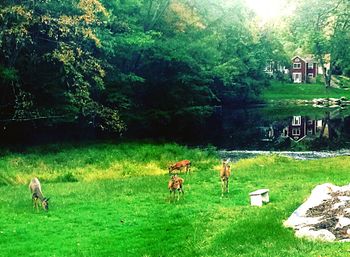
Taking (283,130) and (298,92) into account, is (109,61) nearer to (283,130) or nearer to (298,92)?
(283,130)

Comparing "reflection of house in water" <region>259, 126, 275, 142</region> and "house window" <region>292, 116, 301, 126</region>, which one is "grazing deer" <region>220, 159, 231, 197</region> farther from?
"house window" <region>292, 116, 301, 126</region>

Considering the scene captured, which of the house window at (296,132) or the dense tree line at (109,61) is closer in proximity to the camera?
the dense tree line at (109,61)

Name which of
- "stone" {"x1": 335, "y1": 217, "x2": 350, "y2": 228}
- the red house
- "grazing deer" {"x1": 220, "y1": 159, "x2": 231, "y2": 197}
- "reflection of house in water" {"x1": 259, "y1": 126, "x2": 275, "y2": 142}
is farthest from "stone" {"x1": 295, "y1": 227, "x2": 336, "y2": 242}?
the red house

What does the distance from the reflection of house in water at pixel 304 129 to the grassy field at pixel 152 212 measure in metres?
26.5

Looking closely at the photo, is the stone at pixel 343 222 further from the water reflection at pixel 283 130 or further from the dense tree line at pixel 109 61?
the water reflection at pixel 283 130

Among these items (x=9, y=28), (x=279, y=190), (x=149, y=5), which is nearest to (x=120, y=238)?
(x=279, y=190)

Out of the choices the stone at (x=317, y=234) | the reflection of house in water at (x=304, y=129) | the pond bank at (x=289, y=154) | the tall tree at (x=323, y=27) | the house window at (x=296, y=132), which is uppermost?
the tall tree at (x=323, y=27)

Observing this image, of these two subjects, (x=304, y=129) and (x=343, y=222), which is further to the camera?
(x=304, y=129)

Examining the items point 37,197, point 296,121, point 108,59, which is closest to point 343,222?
point 37,197

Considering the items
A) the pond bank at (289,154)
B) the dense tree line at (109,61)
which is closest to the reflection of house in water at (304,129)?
the dense tree line at (109,61)

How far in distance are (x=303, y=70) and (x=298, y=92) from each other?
3394 cm

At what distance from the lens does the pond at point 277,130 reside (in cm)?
5022

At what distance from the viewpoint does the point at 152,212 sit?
63.2 feet

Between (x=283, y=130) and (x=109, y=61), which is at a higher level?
(x=109, y=61)
